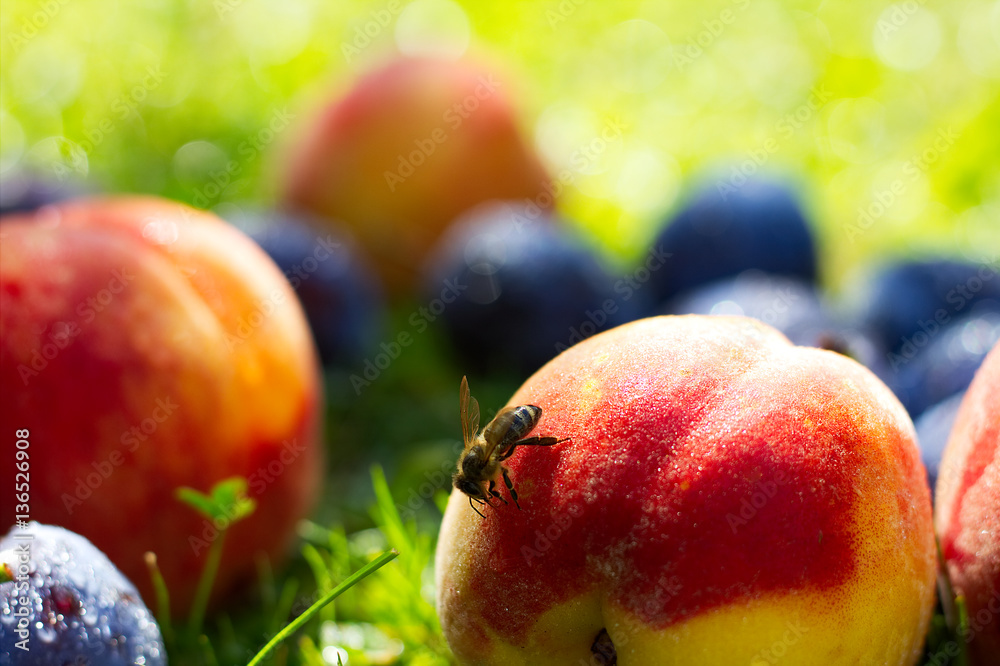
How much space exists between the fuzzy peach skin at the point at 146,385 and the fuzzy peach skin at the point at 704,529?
52cm

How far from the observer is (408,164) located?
2.74 metres

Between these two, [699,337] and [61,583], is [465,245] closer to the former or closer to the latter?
[699,337]

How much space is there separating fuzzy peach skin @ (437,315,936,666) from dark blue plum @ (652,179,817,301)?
1298 millimetres

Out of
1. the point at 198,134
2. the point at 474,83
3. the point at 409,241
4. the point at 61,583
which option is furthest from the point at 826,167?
the point at 61,583

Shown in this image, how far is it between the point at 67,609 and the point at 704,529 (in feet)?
2.09

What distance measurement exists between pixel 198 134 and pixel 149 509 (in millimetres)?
2422

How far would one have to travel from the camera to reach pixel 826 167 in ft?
10.7

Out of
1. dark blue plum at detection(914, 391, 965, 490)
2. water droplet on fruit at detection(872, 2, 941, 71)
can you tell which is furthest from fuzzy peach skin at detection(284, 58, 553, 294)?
water droplet on fruit at detection(872, 2, 941, 71)

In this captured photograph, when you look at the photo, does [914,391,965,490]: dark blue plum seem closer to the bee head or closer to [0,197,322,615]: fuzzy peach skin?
the bee head

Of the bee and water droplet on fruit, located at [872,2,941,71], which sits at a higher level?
the bee

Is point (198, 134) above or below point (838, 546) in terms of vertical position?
below

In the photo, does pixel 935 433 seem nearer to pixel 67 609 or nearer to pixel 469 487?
pixel 469 487

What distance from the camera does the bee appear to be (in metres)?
0.94

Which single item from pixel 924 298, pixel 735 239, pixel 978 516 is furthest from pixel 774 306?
pixel 978 516
